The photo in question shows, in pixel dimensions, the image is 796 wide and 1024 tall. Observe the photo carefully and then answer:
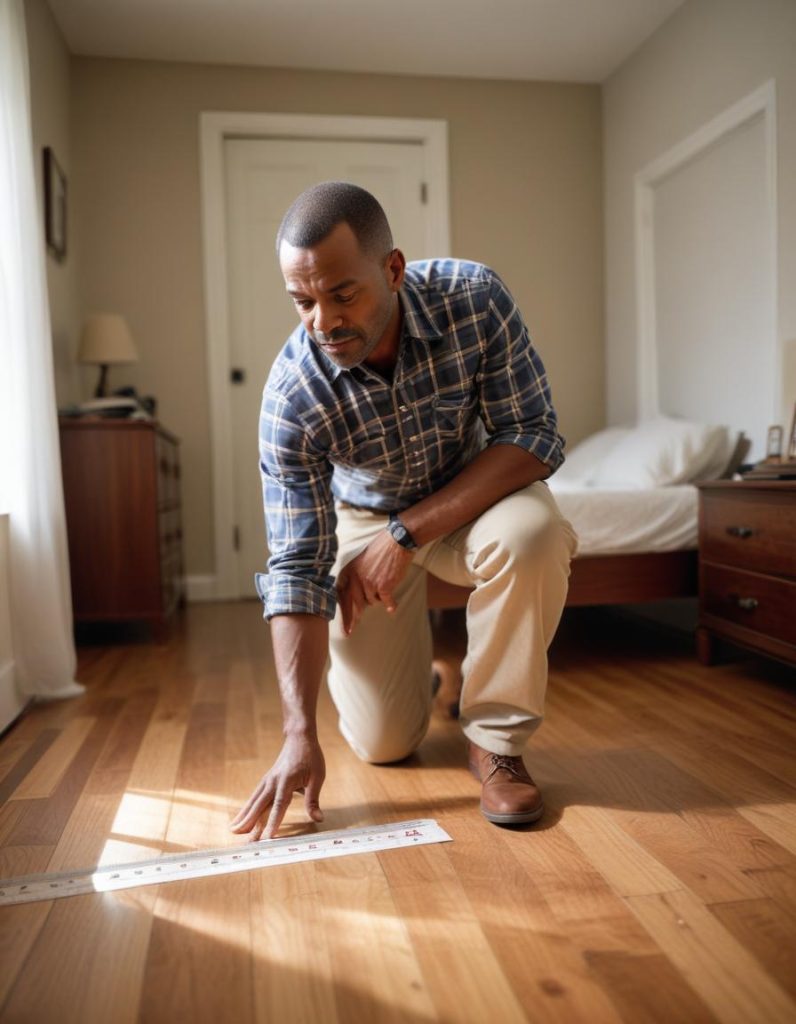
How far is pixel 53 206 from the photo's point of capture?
339 centimetres

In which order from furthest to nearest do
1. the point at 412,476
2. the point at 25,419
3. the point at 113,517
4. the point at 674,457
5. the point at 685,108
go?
1. the point at 685,108
2. the point at 113,517
3. the point at 674,457
4. the point at 25,419
5. the point at 412,476

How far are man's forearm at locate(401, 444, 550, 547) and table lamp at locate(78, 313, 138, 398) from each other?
2451mm

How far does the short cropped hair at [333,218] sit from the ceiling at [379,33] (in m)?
2.68

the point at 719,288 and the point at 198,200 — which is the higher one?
the point at 198,200

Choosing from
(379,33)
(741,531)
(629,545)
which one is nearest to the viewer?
(741,531)

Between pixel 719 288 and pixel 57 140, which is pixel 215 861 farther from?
pixel 57 140

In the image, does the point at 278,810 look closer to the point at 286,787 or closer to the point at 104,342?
the point at 286,787

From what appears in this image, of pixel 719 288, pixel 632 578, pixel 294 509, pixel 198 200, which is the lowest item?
pixel 632 578

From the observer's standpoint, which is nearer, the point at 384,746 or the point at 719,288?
the point at 384,746

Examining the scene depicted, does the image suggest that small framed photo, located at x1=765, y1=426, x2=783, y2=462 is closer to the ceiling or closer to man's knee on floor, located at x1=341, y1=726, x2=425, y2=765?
A: man's knee on floor, located at x1=341, y1=726, x2=425, y2=765

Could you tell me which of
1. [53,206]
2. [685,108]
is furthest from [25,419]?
[685,108]

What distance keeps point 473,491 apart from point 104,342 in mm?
2539

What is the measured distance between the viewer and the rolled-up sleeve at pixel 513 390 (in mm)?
1546

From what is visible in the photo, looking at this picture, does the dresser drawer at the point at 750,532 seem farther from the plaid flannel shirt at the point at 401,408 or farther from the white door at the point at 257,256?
the white door at the point at 257,256
